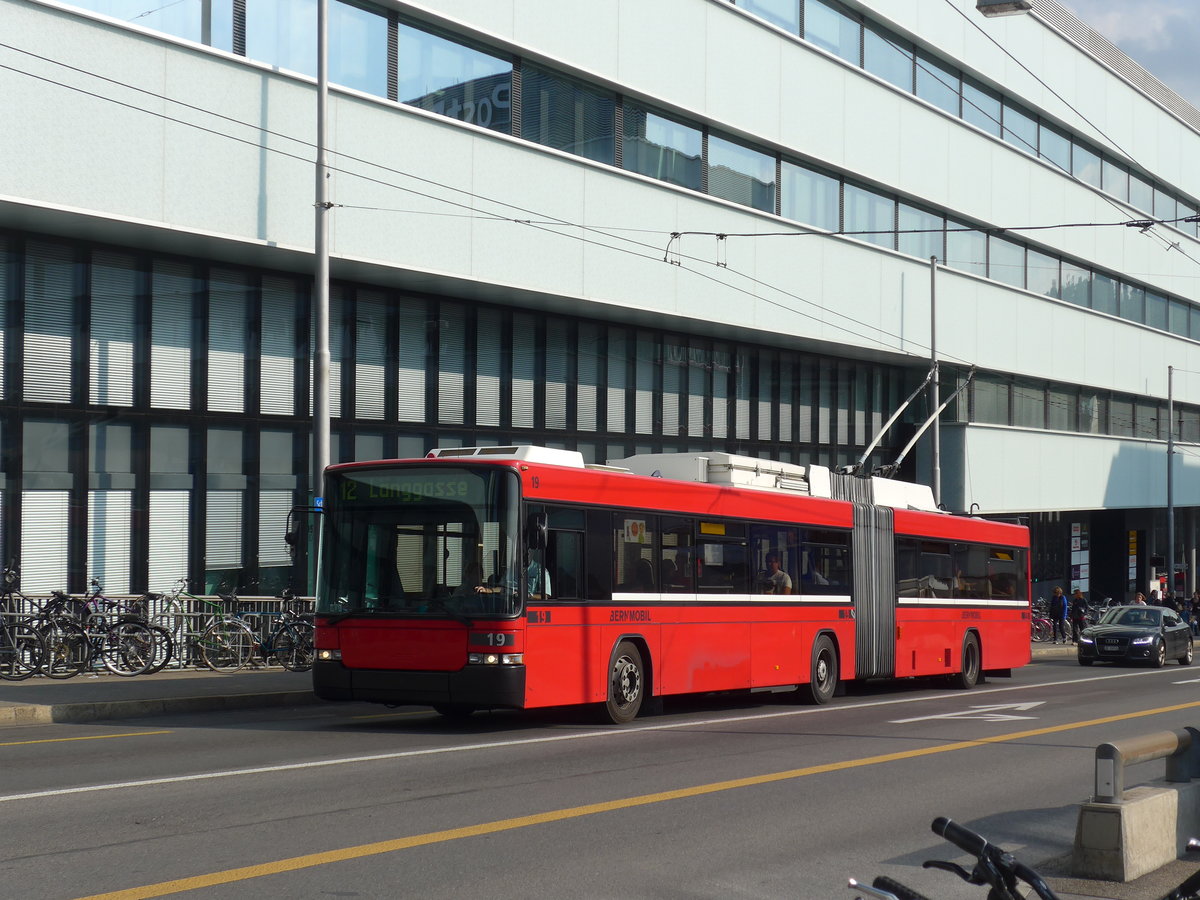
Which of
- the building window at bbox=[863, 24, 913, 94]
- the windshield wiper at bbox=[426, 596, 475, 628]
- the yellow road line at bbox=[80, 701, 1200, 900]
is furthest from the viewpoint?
the building window at bbox=[863, 24, 913, 94]

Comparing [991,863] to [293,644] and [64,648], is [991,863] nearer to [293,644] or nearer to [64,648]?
[64,648]

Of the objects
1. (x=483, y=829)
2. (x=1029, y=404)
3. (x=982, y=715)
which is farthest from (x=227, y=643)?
(x=1029, y=404)

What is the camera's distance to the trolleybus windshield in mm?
14047

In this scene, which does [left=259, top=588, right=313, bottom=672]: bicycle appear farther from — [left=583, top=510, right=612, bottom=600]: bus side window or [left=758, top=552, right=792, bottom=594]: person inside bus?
[left=583, top=510, right=612, bottom=600]: bus side window

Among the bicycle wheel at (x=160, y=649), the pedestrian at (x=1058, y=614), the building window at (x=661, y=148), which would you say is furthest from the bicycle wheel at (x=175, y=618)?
the pedestrian at (x=1058, y=614)

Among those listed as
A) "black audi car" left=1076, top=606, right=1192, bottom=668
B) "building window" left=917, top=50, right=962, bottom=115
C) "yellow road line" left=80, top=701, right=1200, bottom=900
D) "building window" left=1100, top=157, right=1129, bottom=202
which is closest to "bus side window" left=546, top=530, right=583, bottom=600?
"yellow road line" left=80, top=701, right=1200, bottom=900

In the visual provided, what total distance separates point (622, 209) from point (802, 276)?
700cm

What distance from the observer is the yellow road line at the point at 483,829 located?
6.75 metres

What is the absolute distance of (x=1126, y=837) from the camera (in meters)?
7.23

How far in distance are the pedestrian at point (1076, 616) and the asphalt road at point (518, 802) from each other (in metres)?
28.7

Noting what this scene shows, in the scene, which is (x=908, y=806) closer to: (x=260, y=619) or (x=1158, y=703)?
(x=1158, y=703)

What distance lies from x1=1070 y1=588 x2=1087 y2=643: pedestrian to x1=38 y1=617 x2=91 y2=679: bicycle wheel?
31.9 meters

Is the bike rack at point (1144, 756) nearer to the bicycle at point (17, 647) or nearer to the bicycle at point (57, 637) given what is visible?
the bicycle at point (57, 637)

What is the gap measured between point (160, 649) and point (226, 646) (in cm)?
176
